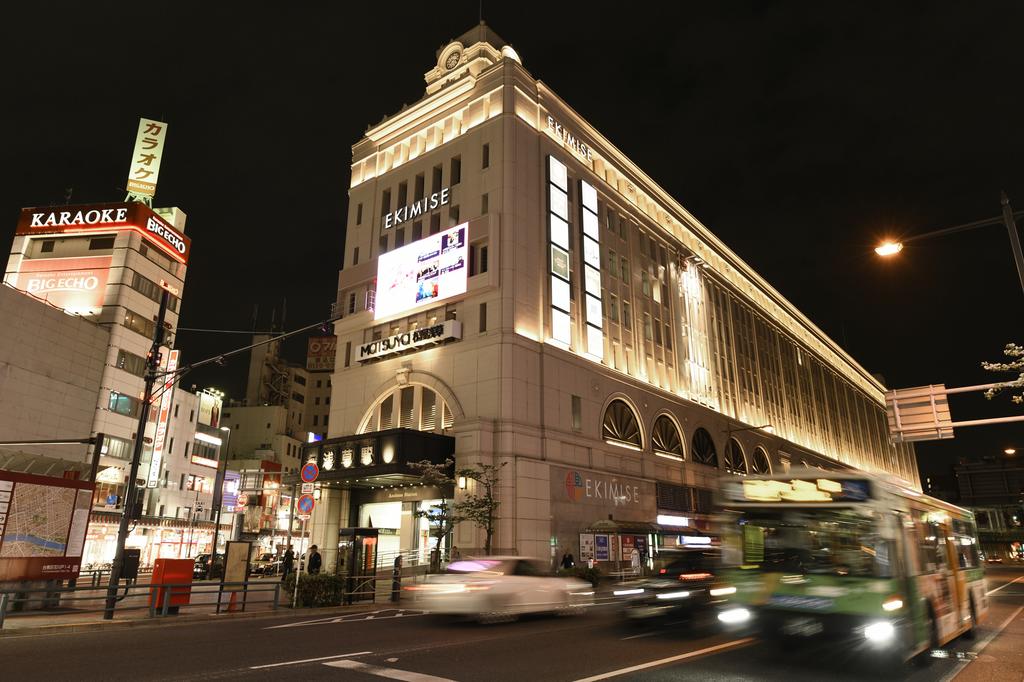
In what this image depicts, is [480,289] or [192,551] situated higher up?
[480,289]

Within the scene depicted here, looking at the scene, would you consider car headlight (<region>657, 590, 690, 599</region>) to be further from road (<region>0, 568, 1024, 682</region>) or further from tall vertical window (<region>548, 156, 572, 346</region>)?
tall vertical window (<region>548, 156, 572, 346</region>)

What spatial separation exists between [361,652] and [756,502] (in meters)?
7.44

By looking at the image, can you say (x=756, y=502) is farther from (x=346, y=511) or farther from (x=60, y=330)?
(x=60, y=330)

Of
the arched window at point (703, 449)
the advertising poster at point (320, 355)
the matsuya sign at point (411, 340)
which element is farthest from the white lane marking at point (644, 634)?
the advertising poster at point (320, 355)

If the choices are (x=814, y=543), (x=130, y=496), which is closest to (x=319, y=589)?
(x=130, y=496)

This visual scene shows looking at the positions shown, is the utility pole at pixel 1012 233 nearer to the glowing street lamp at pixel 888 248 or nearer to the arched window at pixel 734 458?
the glowing street lamp at pixel 888 248

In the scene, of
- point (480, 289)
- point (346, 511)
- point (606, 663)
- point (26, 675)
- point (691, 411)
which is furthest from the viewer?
point (691, 411)

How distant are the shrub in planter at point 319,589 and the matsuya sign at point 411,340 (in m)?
18.9

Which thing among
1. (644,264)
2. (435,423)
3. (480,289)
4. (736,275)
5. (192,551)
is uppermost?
(736,275)

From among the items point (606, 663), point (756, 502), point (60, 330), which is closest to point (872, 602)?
point (756, 502)

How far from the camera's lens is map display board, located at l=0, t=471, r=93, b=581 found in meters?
16.7

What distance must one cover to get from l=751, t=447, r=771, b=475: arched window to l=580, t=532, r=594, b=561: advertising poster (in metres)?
27.2

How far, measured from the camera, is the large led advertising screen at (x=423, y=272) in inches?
1539

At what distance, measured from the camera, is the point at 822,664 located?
9766 mm
